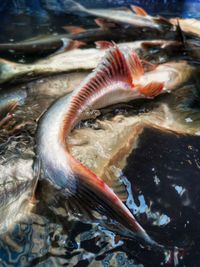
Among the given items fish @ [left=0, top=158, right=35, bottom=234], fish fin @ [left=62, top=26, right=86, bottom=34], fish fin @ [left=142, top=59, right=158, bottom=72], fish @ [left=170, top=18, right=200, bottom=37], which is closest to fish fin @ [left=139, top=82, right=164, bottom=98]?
fish fin @ [left=142, top=59, right=158, bottom=72]

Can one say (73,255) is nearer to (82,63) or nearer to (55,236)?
(55,236)

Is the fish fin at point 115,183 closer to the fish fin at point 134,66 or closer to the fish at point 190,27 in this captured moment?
the fish fin at point 134,66

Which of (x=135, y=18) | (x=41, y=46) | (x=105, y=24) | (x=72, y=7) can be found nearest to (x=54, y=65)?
(x=41, y=46)

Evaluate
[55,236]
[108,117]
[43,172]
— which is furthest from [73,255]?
[108,117]

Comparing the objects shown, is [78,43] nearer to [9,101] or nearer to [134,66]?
[134,66]

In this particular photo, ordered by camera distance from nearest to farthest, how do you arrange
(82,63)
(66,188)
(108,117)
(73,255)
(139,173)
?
(73,255) → (66,188) → (139,173) → (108,117) → (82,63)

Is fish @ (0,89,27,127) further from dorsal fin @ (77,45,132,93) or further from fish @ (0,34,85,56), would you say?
fish @ (0,34,85,56)
